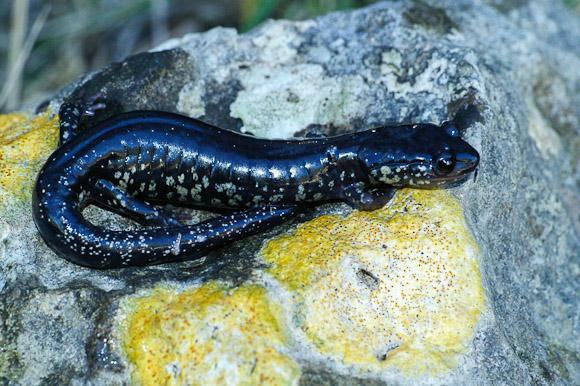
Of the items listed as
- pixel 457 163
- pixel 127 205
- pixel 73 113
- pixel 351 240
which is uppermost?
pixel 457 163

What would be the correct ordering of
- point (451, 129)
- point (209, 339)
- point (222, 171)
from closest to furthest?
point (209, 339)
point (451, 129)
point (222, 171)

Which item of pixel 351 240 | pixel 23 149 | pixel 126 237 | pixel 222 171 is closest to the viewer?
pixel 351 240

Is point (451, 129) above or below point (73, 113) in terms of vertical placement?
above

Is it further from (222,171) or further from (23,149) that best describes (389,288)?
(23,149)

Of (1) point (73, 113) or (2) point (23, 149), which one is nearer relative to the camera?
(2) point (23, 149)

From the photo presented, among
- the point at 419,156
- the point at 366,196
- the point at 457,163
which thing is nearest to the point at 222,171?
the point at 366,196

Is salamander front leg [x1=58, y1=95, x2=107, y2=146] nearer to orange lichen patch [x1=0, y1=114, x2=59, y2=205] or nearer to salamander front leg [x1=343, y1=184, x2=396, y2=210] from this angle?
orange lichen patch [x1=0, y1=114, x2=59, y2=205]

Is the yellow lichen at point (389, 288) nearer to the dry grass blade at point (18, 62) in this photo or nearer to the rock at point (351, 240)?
the rock at point (351, 240)
